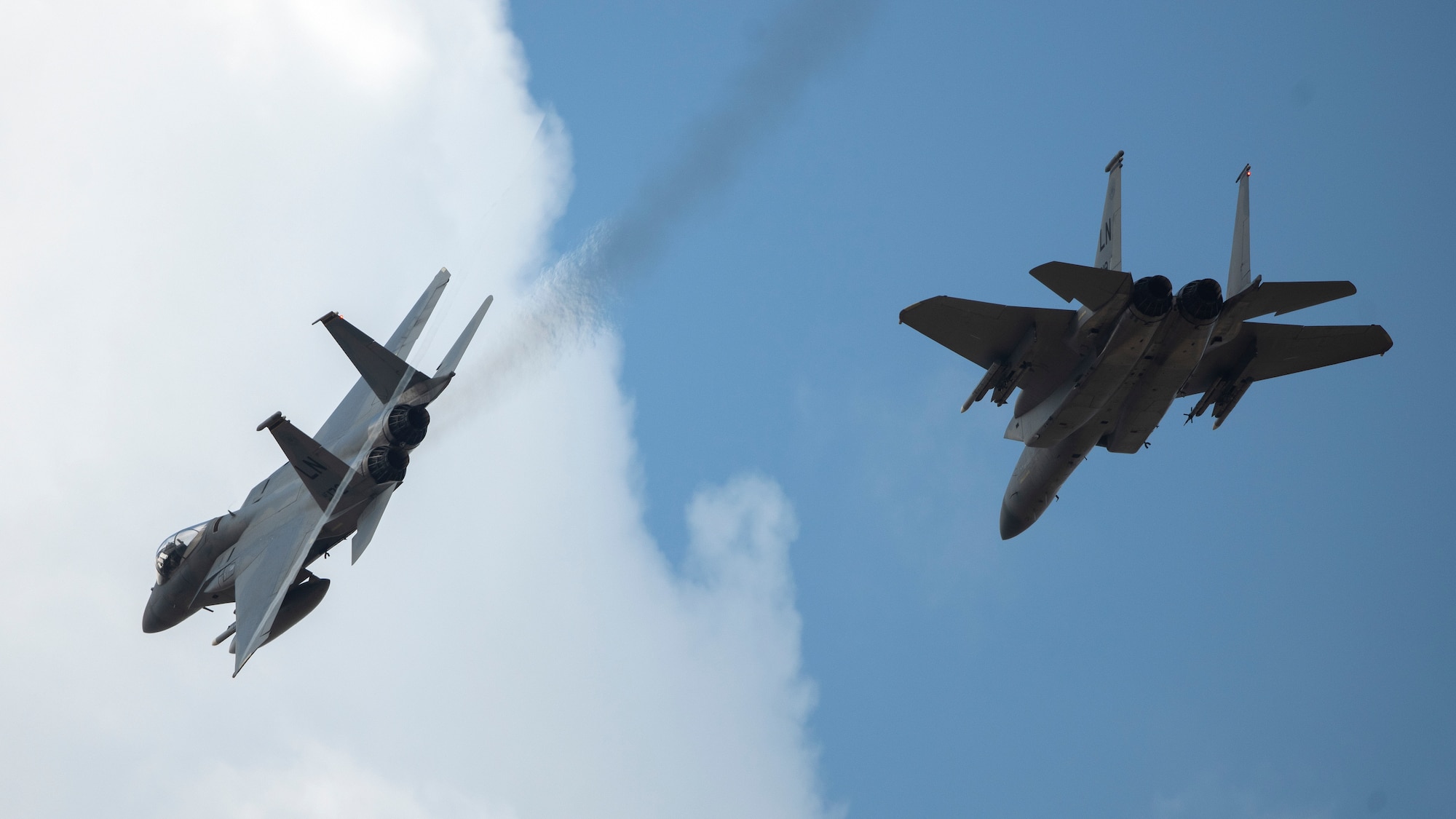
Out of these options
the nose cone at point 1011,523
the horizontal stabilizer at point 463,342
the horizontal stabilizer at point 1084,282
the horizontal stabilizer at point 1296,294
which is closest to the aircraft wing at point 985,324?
the horizontal stabilizer at point 1084,282

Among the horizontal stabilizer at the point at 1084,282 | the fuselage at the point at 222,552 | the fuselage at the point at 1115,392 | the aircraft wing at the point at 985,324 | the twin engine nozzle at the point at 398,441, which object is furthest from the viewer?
the fuselage at the point at 222,552

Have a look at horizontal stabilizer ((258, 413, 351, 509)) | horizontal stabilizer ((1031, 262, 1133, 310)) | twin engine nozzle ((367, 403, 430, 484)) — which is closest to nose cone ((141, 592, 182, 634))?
horizontal stabilizer ((258, 413, 351, 509))

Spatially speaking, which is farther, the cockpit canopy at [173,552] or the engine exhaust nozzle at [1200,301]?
the cockpit canopy at [173,552]

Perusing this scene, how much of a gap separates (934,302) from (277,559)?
669 inches

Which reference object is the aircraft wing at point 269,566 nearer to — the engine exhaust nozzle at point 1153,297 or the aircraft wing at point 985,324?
the aircraft wing at point 985,324

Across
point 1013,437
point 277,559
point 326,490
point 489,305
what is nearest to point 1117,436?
point 1013,437

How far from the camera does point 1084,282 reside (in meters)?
19.4

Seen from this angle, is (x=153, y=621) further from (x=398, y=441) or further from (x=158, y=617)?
(x=398, y=441)

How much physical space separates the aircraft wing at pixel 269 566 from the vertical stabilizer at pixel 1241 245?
20.8 metres

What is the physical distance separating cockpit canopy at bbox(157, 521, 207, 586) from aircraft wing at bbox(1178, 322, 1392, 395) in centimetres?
2493

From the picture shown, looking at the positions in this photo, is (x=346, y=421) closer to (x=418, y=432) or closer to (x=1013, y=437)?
(x=418, y=432)

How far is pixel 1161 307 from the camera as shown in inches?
759

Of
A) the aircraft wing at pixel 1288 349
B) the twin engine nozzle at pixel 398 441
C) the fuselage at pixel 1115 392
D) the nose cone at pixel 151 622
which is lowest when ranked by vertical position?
the nose cone at pixel 151 622

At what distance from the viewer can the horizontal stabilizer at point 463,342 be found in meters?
26.2
